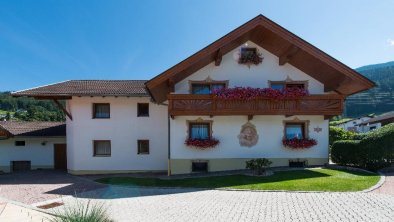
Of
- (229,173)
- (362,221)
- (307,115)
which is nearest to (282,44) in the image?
(307,115)

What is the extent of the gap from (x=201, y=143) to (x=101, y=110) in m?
7.01

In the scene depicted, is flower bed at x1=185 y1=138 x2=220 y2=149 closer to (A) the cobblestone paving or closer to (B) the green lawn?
(B) the green lawn

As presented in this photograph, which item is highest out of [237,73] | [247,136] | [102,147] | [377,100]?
[377,100]

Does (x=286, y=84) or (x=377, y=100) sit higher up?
(x=377, y=100)

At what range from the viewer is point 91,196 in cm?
1141

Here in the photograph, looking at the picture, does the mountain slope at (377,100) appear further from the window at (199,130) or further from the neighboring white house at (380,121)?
the window at (199,130)

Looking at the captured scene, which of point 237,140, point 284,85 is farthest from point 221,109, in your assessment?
point 284,85

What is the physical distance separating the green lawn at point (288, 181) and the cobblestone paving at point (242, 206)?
0.89 meters

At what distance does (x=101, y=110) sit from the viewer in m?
18.5

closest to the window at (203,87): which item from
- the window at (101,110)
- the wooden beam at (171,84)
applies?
the wooden beam at (171,84)

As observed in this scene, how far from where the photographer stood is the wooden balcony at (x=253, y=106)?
1515 centimetres

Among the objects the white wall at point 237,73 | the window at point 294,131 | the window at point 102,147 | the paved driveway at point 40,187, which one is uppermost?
the white wall at point 237,73

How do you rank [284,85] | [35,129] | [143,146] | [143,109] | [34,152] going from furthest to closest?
[35,129] < [34,152] < [143,109] < [143,146] < [284,85]

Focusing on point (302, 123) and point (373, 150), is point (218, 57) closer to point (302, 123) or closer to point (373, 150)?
point (302, 123)
